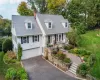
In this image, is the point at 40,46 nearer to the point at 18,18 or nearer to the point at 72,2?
the point at 18,18

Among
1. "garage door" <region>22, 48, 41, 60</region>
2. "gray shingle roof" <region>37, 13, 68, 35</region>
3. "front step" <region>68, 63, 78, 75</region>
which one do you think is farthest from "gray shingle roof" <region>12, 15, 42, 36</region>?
"front step" <region>68, 63, 78, 75</region>

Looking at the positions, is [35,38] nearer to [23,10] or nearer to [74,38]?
[74,38]

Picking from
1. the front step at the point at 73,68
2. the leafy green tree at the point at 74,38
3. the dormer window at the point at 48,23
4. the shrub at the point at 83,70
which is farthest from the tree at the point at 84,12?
the shrub at the point at 83,70

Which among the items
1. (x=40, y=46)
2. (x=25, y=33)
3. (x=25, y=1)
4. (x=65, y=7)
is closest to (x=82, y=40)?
(x=40, y=46)

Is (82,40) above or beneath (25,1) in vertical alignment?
beneath

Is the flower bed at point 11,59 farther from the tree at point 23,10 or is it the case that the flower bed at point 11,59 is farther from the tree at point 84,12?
the tree at point 23,10

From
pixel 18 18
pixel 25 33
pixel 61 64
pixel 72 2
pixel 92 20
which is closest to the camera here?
pixel 61 64
